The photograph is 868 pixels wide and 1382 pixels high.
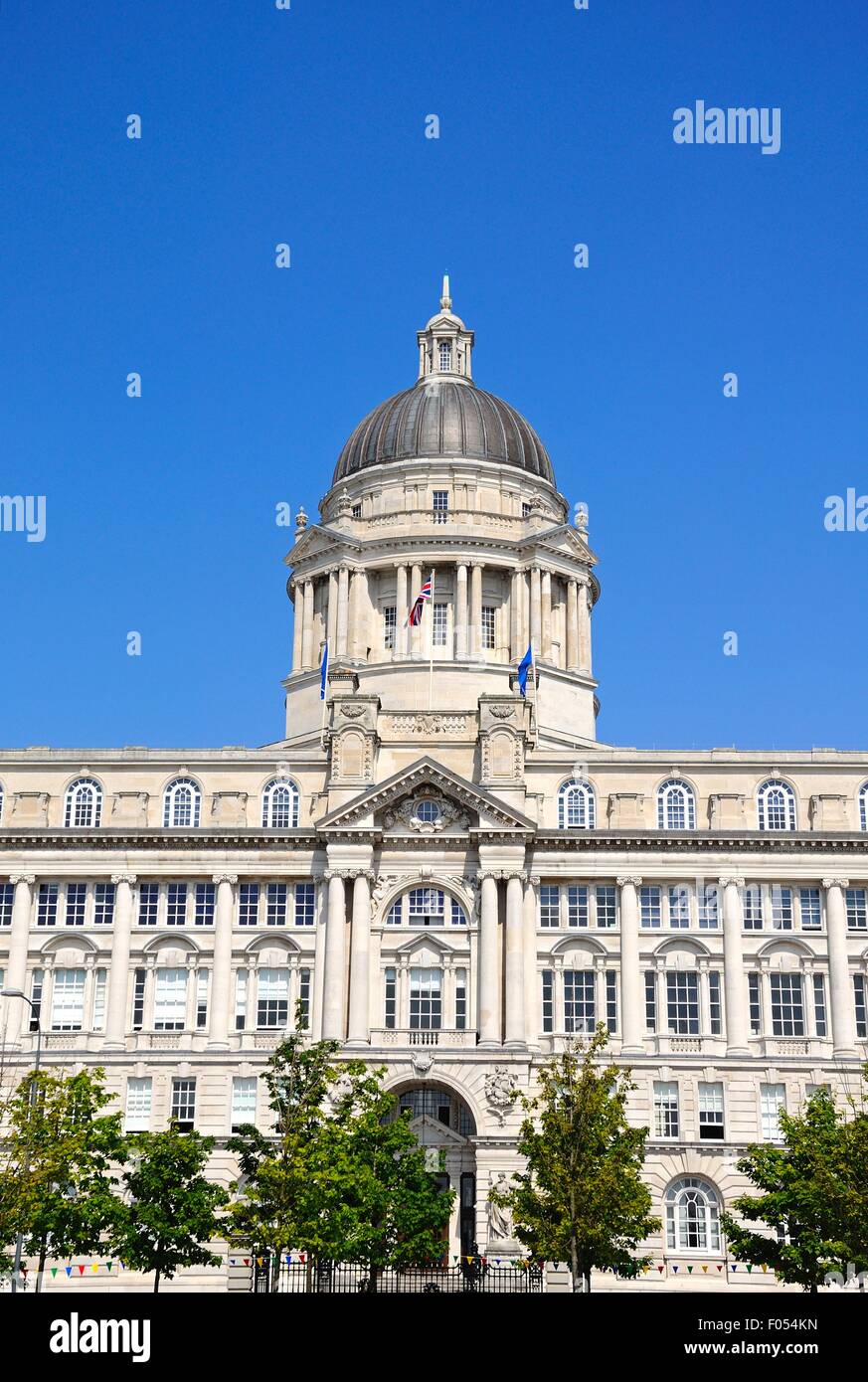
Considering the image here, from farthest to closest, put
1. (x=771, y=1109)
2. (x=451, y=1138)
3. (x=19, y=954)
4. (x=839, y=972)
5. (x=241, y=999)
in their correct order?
(x=19, y=954)
(x=241, y=999)
(x=839, y=972)
(x=771, y=1109)
(x=451, y=1138)

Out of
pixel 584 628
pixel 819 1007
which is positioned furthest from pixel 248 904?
pixel 584 628

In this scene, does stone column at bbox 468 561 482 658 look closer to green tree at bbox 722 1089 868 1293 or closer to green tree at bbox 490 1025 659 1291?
green tree at bbox 490 1025 659 1291

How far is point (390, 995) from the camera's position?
8456 cm

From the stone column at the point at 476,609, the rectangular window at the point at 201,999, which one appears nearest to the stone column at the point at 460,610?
the stone column at the point at 476,609

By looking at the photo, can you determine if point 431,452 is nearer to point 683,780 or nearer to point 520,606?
point 520,606

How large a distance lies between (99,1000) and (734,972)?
30461 millimetres

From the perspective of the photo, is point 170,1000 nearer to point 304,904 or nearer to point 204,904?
point 204,904

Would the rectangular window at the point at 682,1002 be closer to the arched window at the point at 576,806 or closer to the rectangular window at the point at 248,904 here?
the arched window at the point at 576,806

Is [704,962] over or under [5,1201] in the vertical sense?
over

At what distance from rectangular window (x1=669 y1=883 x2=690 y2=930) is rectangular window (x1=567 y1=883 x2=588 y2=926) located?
4.16m
